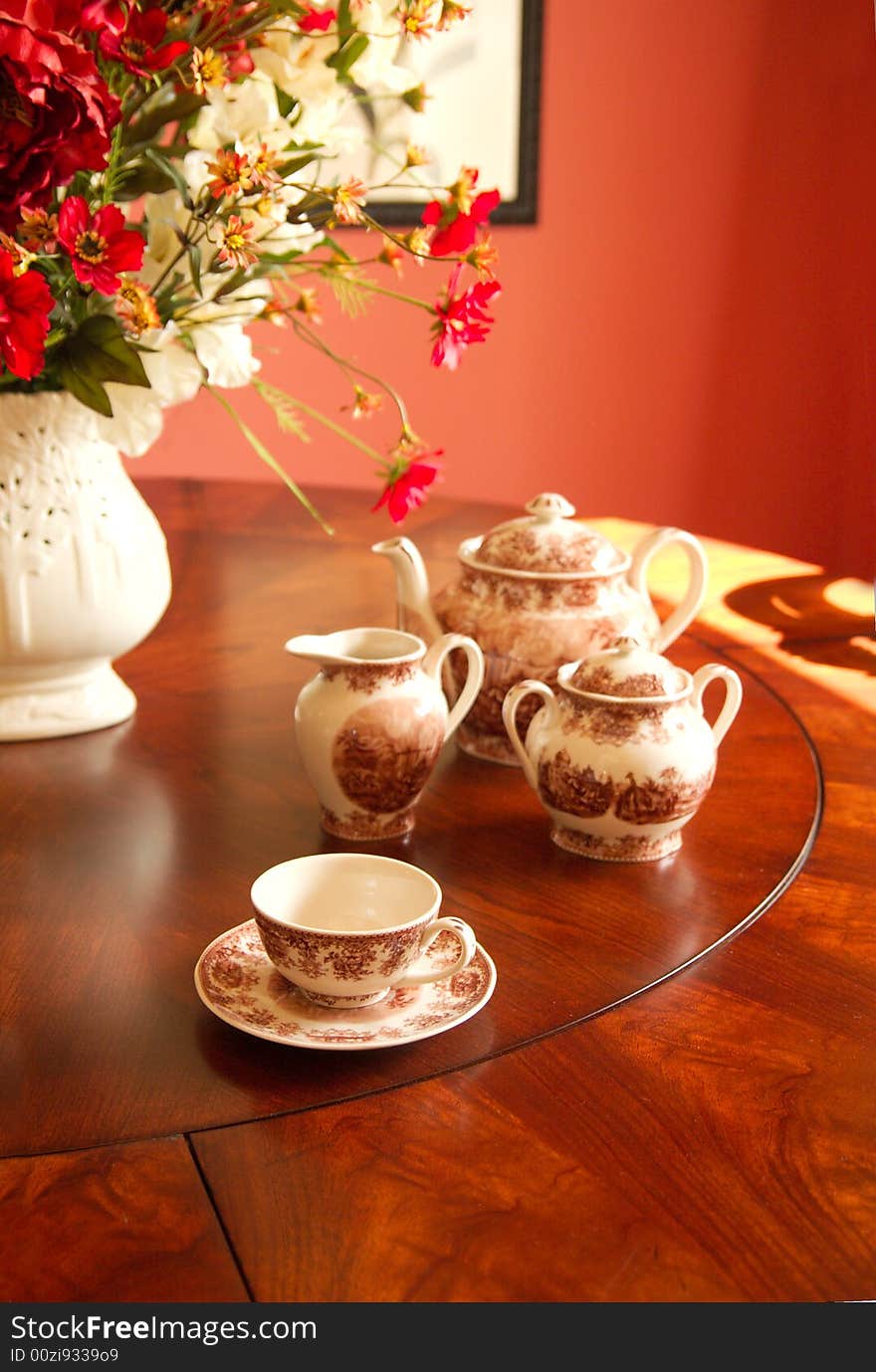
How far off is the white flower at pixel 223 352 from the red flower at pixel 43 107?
0.56 ft

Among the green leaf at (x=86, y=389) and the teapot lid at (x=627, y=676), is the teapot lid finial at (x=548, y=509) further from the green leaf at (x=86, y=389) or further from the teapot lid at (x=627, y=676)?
the green leaf at (x=86, y=389)

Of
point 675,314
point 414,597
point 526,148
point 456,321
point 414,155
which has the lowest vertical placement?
point 414,597

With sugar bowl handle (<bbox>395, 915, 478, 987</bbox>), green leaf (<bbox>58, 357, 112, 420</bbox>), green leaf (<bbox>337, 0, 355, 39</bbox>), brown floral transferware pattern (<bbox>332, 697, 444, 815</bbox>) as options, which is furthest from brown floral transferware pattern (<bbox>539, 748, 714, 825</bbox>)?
green leaf (<bbox>337, 0, 355, 39</bbox>)

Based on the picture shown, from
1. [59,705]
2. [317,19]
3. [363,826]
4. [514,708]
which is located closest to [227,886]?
→ [363,826]

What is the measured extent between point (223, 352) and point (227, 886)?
44 centimetres

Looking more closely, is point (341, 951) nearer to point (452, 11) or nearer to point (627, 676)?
point (627, 676)

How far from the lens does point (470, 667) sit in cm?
110

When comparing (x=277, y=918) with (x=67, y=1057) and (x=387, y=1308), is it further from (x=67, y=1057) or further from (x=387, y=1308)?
(x=387, y=1308)

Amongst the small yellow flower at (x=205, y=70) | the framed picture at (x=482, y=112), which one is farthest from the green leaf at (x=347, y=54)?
the framed picture at (x=482, y=112)

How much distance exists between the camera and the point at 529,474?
11.5ft

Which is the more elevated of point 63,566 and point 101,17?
point 101,17

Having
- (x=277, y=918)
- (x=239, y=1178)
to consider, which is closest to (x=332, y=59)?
(x=277, y=918)

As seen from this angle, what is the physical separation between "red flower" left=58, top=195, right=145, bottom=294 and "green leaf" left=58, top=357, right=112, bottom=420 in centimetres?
13

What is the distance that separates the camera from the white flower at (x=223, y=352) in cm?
109
